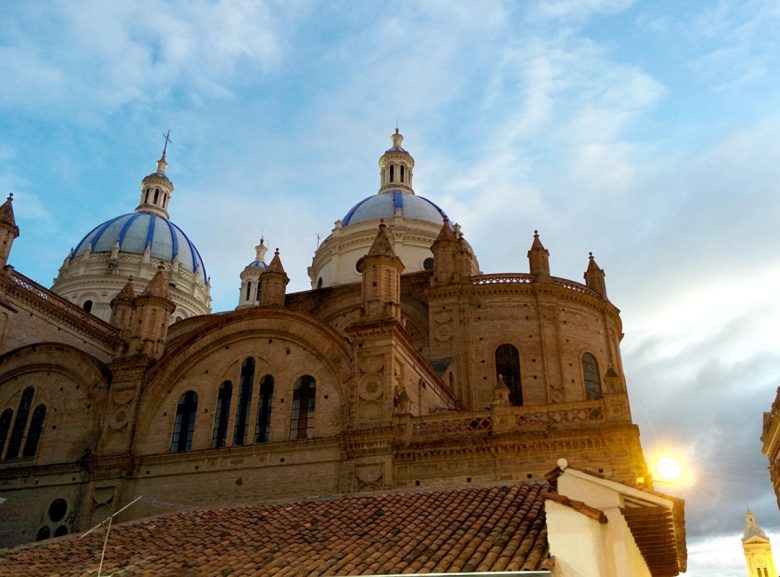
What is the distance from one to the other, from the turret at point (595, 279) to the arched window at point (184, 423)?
20783mm

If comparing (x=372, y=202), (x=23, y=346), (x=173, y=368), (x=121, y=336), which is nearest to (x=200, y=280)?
(x=372, y=202)

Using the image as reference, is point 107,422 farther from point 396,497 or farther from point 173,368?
point 396,497

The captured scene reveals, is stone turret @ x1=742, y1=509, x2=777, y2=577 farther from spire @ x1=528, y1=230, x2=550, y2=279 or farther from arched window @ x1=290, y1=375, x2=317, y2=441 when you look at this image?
arched window @ x1=290, y1=375, x2=317, y2=441

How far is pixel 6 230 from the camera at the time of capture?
3478 centimetres

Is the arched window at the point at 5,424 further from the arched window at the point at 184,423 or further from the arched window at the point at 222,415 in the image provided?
the arched window at the point at 222,415

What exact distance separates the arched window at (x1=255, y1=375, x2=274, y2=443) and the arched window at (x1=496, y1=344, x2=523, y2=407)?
10954 mm

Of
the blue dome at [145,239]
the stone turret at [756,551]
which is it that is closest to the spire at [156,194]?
the blue dome at [145,239]

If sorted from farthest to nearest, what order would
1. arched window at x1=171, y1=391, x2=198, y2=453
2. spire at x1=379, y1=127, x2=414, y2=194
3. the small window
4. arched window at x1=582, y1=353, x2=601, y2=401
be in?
1. spire at x1=379, y1=127, x2=414, y2=194
2. arched window at x1=582, y1=353, x2=601, y2=401
3. the small window
4. arched window at x1=171, y1=391, x2=198, y2=453

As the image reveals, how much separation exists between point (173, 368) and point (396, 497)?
51.0 feet

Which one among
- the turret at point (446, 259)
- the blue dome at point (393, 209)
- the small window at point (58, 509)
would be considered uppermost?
the blue dome at point (393, 209)

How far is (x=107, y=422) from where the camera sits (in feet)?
95.2

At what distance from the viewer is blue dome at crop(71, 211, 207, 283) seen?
5938cm

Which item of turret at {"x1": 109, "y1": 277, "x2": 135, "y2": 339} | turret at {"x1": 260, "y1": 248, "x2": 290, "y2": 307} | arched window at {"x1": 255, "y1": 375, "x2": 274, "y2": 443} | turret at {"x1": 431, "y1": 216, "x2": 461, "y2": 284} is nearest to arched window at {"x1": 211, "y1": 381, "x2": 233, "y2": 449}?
arched window at {"x1": 255, "y1": 375, "x2": 274, "y2": 443}

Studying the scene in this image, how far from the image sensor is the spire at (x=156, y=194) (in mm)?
67062
